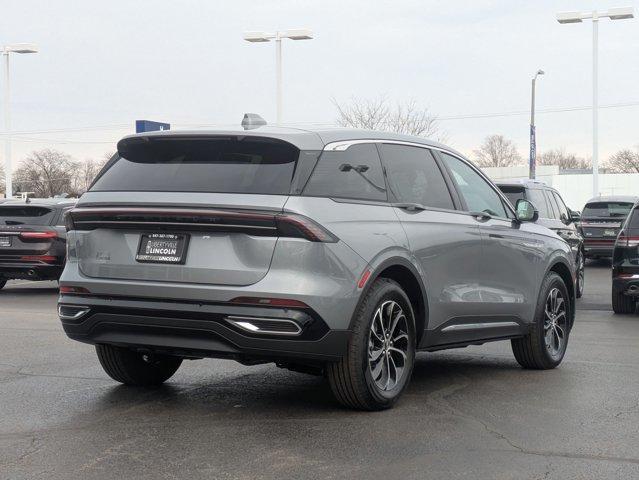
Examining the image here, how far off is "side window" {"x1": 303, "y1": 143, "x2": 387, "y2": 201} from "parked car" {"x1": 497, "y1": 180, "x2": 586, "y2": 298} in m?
8.69

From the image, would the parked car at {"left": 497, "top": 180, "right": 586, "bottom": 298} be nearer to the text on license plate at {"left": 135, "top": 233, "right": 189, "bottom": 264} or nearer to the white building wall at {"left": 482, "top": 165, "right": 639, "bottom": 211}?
the text on license plate at {"left": 135, "top": 233, "right": 189, "bottom": 264}

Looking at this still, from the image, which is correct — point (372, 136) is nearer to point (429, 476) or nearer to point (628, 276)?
point (429, 476)

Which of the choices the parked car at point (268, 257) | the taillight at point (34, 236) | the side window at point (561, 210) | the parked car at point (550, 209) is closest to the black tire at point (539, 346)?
the parked car at point (268, 257)

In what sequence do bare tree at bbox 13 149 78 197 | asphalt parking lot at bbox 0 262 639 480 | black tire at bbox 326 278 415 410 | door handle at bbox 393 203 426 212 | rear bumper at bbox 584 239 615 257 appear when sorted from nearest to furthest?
asphalt parking lot at bbox 0 262 639 480 → black tire at bbox 326 278 415 410 → door handle at bbox 393 203 426 212 → rear bumper at bbox 584 239 615 257 → bare tree at bbox 13 149 78 197

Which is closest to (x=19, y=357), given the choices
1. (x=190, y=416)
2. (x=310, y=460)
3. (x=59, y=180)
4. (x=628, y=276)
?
(x=190, y=416)

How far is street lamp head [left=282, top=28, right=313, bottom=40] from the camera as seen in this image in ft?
99.9

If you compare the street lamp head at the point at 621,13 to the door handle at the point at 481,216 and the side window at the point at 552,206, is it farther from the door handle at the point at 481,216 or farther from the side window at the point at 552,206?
the door handle at the point at 481,216

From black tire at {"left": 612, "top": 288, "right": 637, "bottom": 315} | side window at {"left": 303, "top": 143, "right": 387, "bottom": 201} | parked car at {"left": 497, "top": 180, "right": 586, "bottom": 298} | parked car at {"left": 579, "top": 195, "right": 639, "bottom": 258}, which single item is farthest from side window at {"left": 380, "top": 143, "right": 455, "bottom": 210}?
parked car at {"left": 579, "top": 195, "right": 639, "bottom": 258}

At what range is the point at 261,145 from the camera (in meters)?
6.00

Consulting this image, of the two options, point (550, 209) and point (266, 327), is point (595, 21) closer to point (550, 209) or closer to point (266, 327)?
point (550, 209)

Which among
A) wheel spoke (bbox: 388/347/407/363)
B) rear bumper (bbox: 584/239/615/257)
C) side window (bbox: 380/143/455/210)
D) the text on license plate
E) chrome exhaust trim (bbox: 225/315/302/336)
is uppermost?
side window (bbox: 380/143/455/210)

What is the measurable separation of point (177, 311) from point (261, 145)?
Result: 1.10 m

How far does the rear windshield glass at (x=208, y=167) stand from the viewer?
589 cm

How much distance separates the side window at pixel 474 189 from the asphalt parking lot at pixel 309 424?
1.33 m
